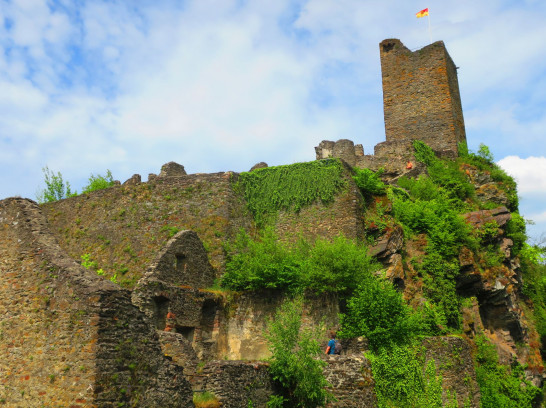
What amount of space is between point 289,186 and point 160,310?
308 inches

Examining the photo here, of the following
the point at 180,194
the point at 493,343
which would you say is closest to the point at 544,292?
the point at 493,343

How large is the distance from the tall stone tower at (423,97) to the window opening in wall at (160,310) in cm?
1792

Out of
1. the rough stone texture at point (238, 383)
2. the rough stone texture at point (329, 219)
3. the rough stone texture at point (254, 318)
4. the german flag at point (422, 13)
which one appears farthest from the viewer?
the german flag at point (422, 13)

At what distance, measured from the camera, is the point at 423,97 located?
30.4 metres

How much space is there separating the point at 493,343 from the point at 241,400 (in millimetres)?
11919

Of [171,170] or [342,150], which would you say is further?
[342,150]

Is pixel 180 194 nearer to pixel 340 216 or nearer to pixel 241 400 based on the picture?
pixel 340 216

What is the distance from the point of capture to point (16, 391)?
9.50 meters

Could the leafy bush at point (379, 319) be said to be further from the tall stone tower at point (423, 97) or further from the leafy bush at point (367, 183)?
the tall stone tower at point (423, 97)

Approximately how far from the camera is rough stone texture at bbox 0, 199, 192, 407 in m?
8.88

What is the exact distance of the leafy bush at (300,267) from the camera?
16016mm

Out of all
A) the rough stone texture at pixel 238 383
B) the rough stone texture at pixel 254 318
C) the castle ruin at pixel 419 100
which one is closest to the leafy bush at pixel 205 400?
the rough stone texture at pixel 238 383

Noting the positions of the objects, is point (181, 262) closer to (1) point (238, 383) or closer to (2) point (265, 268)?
(2) point (265, 268)

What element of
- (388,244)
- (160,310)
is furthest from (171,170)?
(388,244)
